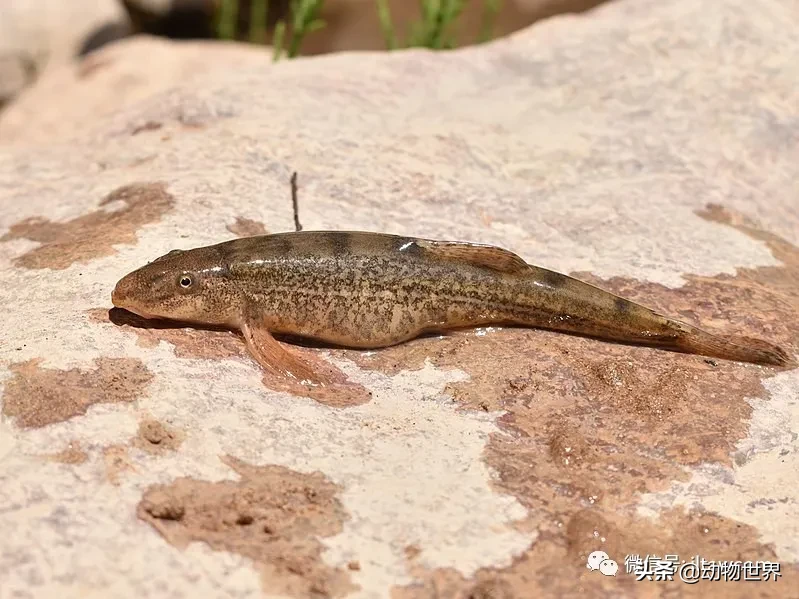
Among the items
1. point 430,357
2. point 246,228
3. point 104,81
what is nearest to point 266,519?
point 430,357

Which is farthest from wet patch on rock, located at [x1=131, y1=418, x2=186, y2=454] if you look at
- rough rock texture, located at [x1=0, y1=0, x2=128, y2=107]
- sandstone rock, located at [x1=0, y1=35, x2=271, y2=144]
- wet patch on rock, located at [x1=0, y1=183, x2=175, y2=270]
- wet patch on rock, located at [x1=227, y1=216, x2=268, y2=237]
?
rough rock texture, located at [x1=0, y1=0, x2=128, y2=107]

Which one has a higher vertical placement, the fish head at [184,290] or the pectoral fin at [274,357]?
the fish head at [184,290]

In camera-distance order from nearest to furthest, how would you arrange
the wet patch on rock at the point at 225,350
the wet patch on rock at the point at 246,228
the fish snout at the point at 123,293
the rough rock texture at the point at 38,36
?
the wet patch on rock at the point at 225,350 < the fish snout at the point at 123,293 < the wet patch on rock at the point at 246,228 < the rough rock texture at the point at 38,36

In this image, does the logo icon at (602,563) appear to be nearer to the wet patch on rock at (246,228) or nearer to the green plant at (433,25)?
the wet patch on rock at (246,228)

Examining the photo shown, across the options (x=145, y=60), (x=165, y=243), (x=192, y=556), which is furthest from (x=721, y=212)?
(x=145, y=60)

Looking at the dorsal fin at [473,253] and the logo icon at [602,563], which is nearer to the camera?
the logo icon at [602,563]

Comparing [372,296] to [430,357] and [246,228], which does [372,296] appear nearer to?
[430,357]

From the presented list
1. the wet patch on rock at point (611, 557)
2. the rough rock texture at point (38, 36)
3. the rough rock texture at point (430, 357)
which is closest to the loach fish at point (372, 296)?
the rough rock texture at point (430, 357)
